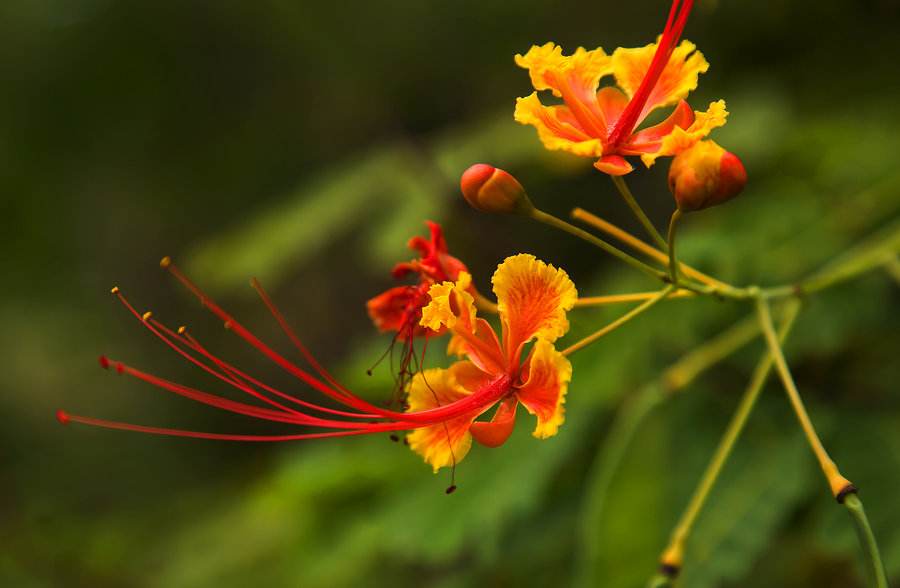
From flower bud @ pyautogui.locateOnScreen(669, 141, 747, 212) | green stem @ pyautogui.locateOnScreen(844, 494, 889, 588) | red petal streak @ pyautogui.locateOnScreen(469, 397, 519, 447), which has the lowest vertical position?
green stem @ pyautogui.locateOnScreen(844, 494, 889, 588)

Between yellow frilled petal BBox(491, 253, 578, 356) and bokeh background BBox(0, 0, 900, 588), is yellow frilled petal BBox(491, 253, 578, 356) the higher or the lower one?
the lower one

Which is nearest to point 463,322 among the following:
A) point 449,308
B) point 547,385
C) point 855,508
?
point 449,308

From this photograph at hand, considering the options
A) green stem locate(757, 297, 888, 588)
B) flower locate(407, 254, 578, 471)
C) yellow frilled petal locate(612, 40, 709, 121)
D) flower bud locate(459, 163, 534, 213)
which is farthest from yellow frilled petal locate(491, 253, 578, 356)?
green stem locate(757, 297, 888, 588)

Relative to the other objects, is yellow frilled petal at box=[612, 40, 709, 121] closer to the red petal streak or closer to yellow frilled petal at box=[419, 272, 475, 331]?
yellow frilled petal at box=[419, 272, 475, 331]

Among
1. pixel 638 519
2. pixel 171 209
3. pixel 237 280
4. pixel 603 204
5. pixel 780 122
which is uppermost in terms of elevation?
pixel 171 209

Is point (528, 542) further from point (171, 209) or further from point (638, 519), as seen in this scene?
point (171, 209)

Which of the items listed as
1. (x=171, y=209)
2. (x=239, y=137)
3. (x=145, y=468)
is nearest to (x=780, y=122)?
(x=239, y=137)

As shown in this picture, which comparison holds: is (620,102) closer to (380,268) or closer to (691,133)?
(691,133)
